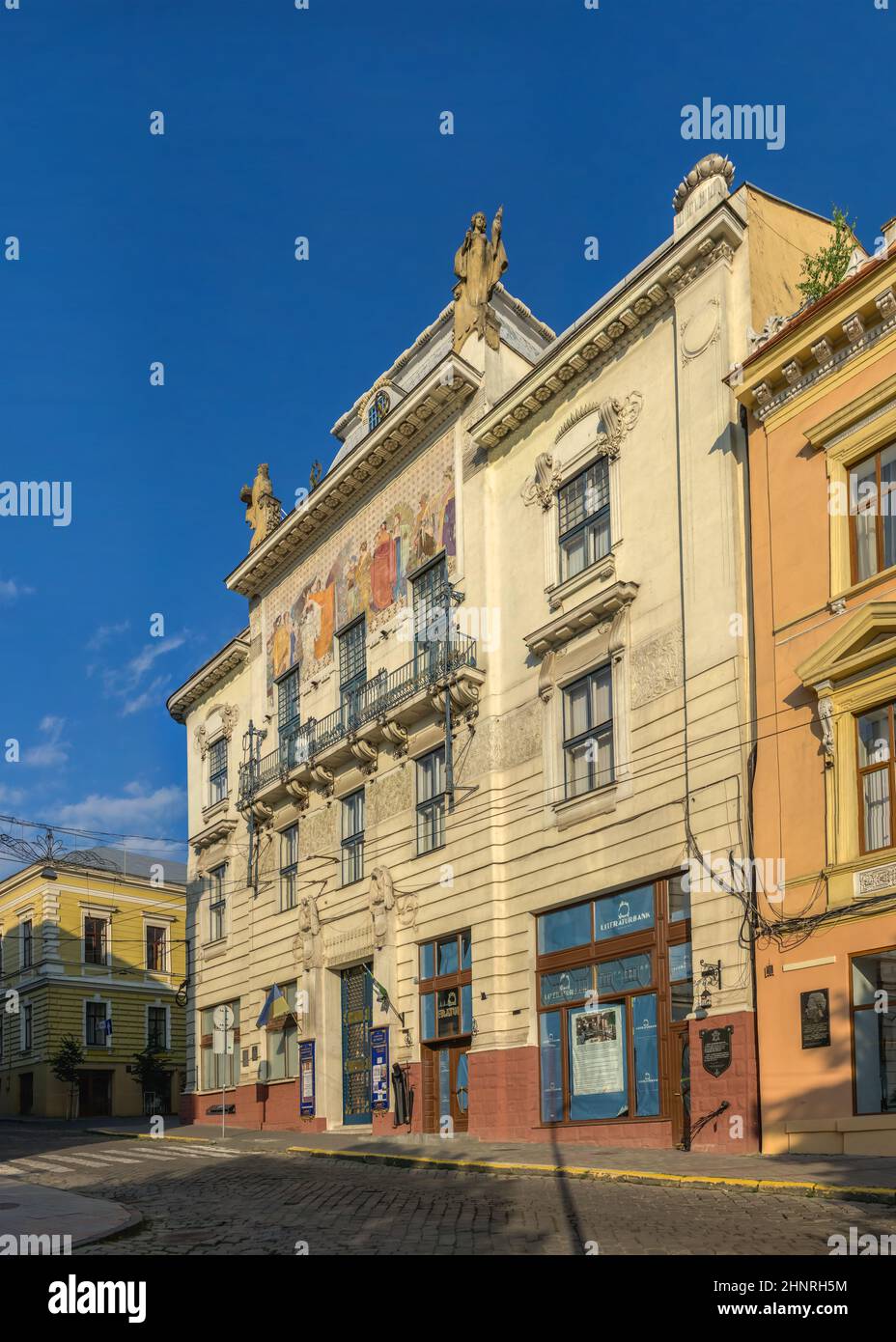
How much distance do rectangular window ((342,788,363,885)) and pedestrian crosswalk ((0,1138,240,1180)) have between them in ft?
23.3

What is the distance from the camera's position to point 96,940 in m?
62.2

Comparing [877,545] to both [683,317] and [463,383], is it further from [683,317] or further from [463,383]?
[463,383]

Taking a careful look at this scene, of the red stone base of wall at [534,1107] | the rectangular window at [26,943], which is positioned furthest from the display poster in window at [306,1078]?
the rectangular window at [26,943]

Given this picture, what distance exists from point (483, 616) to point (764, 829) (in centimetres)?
1005

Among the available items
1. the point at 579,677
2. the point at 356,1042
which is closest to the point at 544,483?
the point at 579,677

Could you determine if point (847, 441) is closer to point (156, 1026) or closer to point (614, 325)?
point (614, 325)

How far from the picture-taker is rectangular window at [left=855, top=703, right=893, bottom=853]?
767 inches

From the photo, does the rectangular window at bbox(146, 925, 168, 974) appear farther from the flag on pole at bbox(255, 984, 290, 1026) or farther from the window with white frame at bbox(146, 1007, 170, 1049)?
the flag on pole at bbox(255, 984, 290, 1026)

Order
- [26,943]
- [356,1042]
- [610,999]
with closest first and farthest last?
[610,999]
[356,1042]
[26,943]

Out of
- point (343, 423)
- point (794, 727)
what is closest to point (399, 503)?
point (343, 423)

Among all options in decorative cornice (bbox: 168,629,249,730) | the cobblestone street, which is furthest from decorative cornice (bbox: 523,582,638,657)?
decorative cornice (bbox: 168,629,249,730)

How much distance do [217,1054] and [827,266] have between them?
1131 inches

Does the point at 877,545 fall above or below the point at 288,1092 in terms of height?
above

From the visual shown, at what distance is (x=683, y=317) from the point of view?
25078 millimetres
